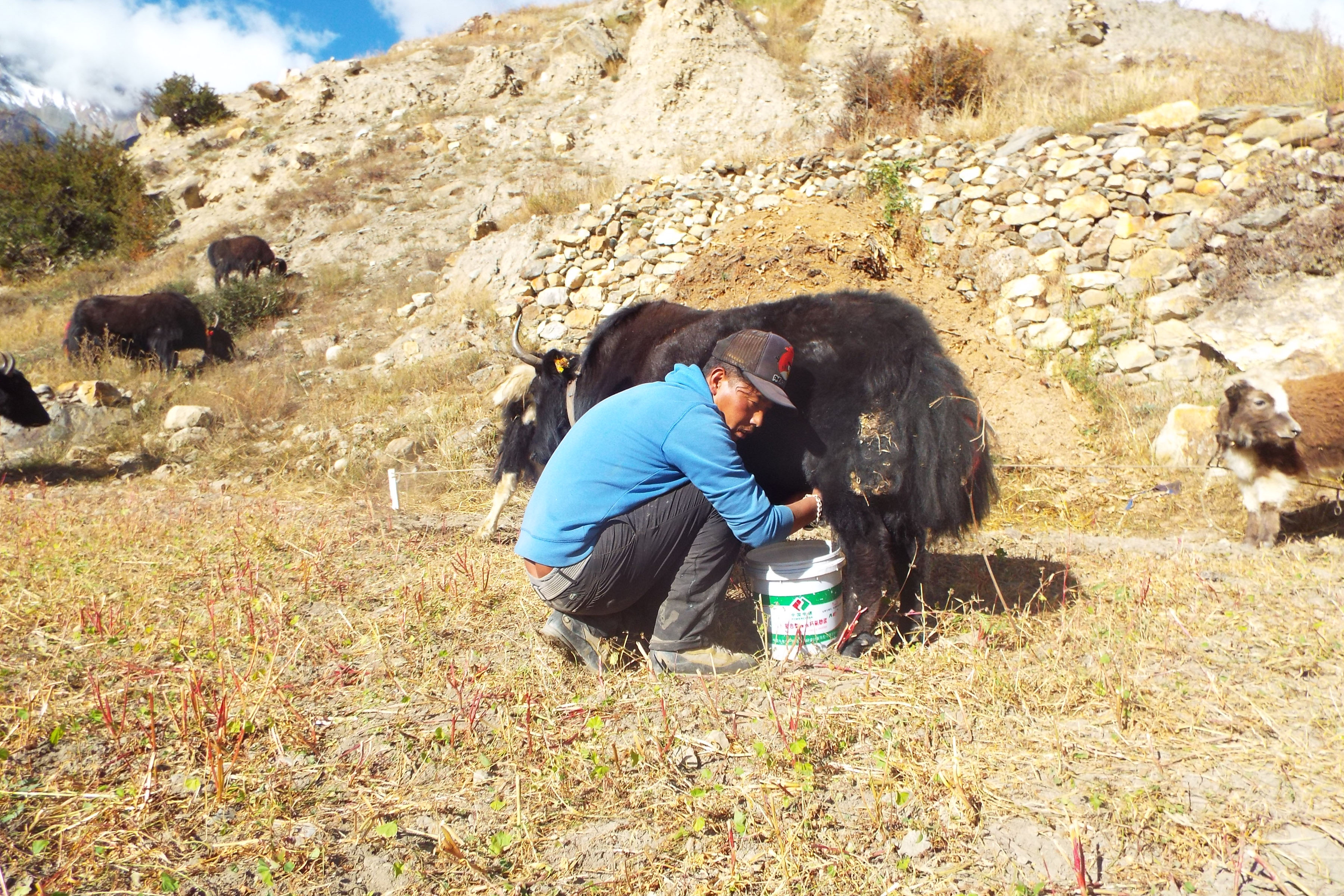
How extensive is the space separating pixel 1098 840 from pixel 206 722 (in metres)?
3.06

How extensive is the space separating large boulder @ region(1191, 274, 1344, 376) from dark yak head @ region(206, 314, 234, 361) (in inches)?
537

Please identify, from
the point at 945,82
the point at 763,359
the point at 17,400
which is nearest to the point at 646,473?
the point at 763,359

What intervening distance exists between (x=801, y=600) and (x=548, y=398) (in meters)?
2.59

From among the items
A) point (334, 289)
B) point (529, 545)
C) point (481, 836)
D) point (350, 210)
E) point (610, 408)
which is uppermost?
point (350, 210)

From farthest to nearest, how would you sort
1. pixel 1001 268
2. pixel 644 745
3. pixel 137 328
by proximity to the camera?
pixel 137 328 → pixel 1001 268 → pixel 644 745

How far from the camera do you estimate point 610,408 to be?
11.2 feet

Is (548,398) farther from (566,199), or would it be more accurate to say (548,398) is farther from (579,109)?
(579,109)

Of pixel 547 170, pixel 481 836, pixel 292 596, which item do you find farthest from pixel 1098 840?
pixel 547 170

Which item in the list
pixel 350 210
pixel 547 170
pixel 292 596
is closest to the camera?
pixel 292 596

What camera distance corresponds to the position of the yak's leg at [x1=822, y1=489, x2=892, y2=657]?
3.65 metres

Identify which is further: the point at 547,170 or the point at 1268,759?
the point at 547,170

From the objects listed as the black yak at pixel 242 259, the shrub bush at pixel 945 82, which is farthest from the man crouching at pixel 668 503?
the black yak at pixel 242 259

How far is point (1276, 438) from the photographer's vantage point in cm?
509

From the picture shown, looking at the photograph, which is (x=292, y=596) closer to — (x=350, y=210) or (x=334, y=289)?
(x=334, y=289)
